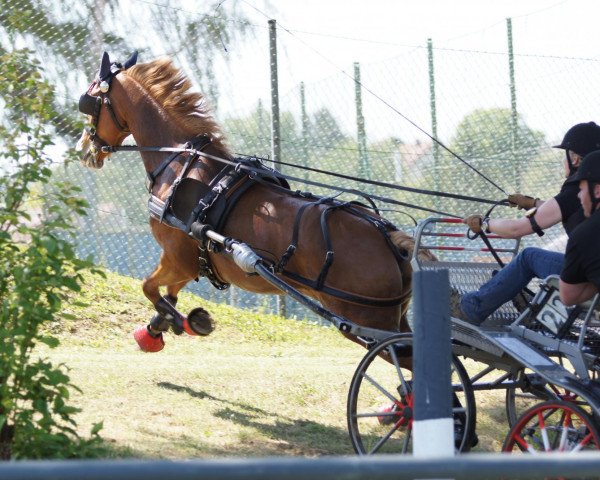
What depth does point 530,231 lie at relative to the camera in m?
4.64

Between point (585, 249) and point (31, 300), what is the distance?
98.6 inches

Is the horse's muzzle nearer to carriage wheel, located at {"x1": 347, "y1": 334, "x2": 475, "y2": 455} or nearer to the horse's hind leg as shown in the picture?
the horse's hind leg

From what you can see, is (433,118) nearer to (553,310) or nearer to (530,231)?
(530,231)

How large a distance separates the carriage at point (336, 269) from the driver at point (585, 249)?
0.37 ft

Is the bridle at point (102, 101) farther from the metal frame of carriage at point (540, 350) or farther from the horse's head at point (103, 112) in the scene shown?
the metal frame of carriage at point (540, 350)

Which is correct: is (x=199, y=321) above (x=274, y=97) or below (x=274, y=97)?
below

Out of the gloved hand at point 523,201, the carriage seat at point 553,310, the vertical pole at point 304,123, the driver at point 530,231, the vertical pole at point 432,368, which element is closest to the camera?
the vertical pole at point 432,368

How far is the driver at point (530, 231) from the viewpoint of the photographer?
15.3ft

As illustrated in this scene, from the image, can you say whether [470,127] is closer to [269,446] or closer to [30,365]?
[269,446]

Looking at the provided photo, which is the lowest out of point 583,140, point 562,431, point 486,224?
point 562,431

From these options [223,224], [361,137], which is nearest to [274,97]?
[361,137]

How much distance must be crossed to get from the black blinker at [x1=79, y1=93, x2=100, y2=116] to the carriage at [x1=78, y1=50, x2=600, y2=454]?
0.04 ft

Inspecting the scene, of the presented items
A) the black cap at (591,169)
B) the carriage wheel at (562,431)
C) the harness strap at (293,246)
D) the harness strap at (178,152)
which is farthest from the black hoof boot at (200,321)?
the black cap at (591,169)

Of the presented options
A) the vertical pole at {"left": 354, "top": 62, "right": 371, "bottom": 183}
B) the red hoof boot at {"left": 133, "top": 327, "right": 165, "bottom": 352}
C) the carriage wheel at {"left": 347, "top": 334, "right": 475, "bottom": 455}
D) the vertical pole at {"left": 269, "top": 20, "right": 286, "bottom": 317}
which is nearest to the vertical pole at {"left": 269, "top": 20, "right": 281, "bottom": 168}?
the vertical pole at {"left": 269, "top": 20, "right": 286, "bottom": 317}
